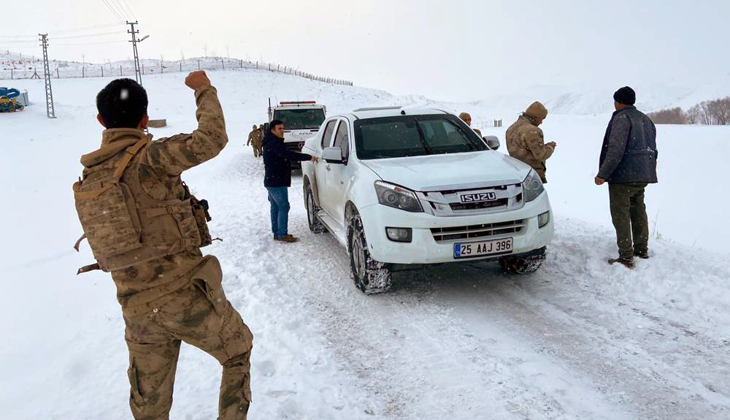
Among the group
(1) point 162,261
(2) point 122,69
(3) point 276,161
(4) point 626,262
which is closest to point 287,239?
(3) point 276,161

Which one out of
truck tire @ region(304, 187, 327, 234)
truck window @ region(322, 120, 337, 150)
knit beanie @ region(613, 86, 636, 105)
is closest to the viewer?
knit beanie @ region(613, 86, 636, 105)

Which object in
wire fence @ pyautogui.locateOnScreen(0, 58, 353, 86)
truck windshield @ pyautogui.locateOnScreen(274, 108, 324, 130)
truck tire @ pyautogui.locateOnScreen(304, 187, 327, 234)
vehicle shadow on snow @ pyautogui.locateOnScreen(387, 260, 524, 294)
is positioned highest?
wire fence @ pyautogui.locateOnScreen(0, 58, 353, 86)

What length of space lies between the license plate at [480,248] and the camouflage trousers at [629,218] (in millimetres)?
1625

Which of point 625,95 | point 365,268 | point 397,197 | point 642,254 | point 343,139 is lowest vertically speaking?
point 642,254

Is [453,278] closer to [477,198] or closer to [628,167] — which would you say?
[477,198]

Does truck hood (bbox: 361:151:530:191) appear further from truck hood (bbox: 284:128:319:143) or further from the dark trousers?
truck hood (bbox: 284:128:319:143)

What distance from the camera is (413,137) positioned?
20.2ft

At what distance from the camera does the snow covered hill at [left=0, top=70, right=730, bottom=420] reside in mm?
3383

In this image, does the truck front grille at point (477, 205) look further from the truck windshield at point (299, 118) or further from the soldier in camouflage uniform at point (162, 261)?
the truck windshield at point (299, 118)

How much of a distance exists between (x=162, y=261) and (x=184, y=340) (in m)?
0.40

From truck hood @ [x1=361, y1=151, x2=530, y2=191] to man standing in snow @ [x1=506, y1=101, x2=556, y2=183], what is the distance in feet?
3.00

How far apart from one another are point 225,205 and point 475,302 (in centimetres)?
688

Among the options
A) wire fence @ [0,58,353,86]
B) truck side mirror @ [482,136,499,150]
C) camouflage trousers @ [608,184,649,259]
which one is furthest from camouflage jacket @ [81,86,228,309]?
wire fence @ [0,58,353,86]

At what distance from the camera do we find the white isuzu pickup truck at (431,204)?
473cm
